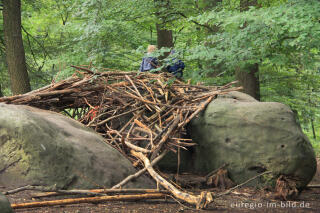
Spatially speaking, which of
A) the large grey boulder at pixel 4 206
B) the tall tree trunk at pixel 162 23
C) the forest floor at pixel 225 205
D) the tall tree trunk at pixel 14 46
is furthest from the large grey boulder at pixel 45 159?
the tall tree trunk at pixel 162 23

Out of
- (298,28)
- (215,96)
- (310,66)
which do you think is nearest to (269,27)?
(298,28)

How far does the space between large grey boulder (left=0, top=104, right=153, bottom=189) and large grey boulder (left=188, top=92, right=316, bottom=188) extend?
4.88 ft

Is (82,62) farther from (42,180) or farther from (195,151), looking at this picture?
(42,180)

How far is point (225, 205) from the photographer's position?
3.33 metres

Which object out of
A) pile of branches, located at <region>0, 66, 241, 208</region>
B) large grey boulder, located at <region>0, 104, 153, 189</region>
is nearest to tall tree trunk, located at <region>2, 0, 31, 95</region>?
pile of branches, located at <region>0, 66, 241, 208</region>

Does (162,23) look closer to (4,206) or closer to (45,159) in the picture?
(45,159)

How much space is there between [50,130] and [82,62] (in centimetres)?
602

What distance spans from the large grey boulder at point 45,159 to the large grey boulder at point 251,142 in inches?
58.6

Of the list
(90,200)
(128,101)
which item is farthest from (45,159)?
(128,101)

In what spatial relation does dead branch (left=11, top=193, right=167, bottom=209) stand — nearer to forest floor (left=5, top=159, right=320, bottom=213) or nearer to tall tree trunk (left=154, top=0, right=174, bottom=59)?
forest floor (left=5, top=159, right=320, bottom=213)

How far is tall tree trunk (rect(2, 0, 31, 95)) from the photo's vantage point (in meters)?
8.15

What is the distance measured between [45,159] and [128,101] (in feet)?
7.80

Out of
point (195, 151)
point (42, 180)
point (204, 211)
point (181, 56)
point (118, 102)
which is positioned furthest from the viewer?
point (118, 102)

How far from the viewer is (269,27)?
4082mm
